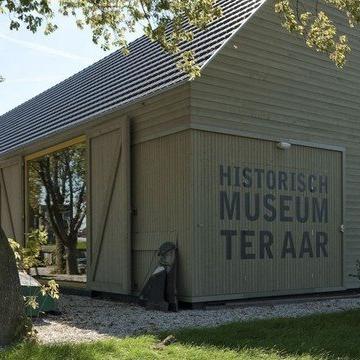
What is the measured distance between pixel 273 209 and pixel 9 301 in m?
6.16

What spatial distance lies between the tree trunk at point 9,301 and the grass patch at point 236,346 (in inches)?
14.6

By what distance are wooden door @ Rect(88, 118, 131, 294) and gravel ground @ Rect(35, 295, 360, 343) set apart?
0.71m

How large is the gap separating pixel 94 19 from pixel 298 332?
5725 millimetres

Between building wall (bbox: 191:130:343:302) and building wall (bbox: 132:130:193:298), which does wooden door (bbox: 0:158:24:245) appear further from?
building wall (bbox: 191:130:343:302)

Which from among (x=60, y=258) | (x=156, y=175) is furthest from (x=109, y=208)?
(x=60, y=258)

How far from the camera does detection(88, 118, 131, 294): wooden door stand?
12.0 meters

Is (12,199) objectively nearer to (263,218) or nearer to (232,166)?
(232,166)

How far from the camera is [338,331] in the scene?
8.15 metres

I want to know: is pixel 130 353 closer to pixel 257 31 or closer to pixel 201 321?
pixel 201 321

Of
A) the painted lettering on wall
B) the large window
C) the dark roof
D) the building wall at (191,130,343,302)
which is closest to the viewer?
the building wall at (191,130,343,302)

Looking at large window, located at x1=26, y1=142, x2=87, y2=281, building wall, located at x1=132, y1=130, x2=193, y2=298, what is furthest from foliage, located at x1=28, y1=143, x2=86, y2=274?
building wall, located at x1=132, y1=130, x2=193, y2=298

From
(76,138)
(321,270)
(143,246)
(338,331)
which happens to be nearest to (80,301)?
(143,246)

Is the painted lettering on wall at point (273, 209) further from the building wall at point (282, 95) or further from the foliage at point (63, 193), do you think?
the foliage at point (63, 193)

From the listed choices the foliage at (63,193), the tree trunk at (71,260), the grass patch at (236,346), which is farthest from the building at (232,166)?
the grass patch at (236,346)
